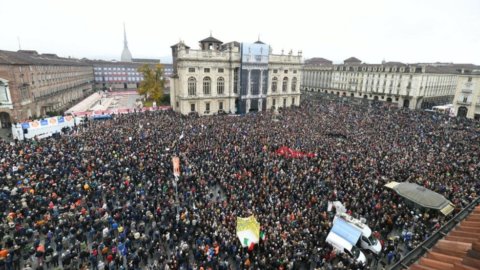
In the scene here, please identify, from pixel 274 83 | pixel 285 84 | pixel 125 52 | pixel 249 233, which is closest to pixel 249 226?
pixel 249 233

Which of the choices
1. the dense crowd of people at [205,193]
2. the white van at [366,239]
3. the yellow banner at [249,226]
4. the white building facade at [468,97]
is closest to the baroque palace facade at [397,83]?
the white building facade at [468,97]

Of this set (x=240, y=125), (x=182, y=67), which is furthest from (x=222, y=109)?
(x=240, y=125)

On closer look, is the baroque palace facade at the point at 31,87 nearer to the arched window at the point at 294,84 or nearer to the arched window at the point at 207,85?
the arched window at the point at 207,85

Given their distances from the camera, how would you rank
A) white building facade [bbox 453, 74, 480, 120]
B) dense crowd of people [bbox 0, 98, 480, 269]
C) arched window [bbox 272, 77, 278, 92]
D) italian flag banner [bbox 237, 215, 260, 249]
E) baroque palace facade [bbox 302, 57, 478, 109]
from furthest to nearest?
1. baroque palace facade [bbox 302, 57, 478, 109]
2. arched window [bbox 272, 77, 278, 92]
3. white building facade [bbox 453, 74, 480, 120]
4. italian flag banner [bbox 237, 215, 260, 249]
5. dense crowd of people [bbox 0, 98, 480, 269]

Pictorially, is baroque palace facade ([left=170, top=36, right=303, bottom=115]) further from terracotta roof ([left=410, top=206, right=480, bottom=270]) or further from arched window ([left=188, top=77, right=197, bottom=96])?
terracotta roof ([left=410, top=206, right=480, bottom=270])

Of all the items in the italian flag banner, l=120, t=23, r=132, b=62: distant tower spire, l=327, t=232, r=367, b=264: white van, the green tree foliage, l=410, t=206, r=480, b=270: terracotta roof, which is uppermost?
l=120, t=23, r=132, b=62: distant tower spire

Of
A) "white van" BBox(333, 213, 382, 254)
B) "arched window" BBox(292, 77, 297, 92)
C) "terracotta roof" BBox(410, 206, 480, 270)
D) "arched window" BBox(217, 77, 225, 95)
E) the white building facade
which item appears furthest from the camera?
"arched window" BBox(292, 77, 297, 92)

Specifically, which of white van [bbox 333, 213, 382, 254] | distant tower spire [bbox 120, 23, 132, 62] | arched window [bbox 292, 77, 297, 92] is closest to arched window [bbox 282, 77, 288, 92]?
arched window [bbox 292, 77, 297, 92]
